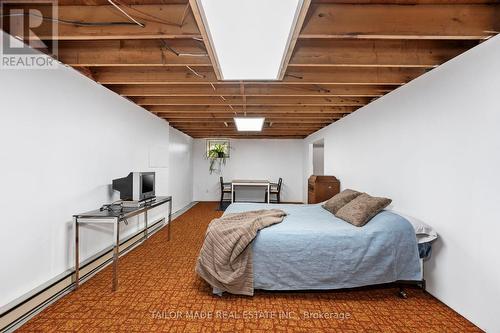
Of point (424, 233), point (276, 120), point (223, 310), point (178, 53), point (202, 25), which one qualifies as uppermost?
point (178, 53)

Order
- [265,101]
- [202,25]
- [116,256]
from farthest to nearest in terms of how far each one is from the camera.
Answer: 1. [265,101]
2. [116,256]
3. [202,25]

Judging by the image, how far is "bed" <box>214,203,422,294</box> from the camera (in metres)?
2.44

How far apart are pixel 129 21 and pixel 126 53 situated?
23.5 inches

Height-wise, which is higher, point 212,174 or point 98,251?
point 212,174

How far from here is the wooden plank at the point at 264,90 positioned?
11.0ft

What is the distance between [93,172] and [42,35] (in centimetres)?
154

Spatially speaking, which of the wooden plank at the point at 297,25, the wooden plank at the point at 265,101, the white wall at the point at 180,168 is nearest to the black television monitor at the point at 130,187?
the wooden plank at the point at 265,101

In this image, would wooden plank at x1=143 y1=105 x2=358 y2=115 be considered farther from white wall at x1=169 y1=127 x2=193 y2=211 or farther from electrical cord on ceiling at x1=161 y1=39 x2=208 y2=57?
electrical cord on ceiling at x1=161 y1=39 x2=208 y2=57

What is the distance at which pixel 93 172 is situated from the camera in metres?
3.07

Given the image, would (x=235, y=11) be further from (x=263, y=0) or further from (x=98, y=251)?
(x=98, y=251)

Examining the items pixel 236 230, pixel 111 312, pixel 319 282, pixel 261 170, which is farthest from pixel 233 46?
pixel 261 170

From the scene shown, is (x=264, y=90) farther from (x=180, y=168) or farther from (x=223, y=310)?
(x=180, y=168)

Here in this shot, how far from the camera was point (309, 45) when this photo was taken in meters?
2.43

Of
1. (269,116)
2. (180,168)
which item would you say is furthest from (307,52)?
(180,168)
